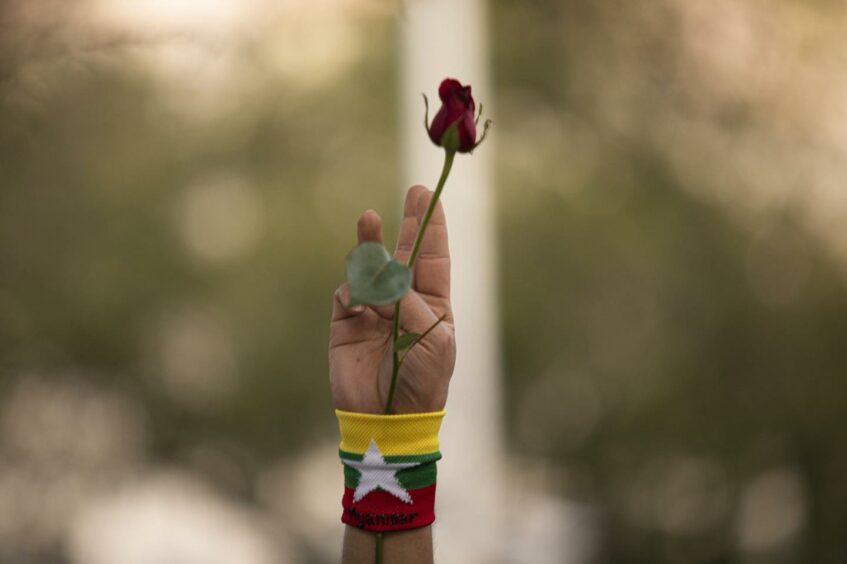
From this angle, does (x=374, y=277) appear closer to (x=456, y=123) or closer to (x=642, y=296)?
(x=456, y=123)

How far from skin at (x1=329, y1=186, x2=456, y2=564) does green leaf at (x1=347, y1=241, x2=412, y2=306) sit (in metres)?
0.17

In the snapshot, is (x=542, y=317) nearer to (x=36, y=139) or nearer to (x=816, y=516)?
(x=816, y=516)

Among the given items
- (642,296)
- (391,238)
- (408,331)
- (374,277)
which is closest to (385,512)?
(408,331)

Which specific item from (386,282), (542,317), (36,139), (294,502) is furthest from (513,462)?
(386,282)

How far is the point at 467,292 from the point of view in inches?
103

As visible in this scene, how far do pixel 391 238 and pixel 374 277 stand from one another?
192 cm

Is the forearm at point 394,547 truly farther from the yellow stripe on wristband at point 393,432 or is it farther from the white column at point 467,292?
the white column at point 467,292

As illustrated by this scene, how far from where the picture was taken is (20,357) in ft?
7.89

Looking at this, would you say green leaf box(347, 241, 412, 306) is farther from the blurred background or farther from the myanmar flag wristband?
the blurred background

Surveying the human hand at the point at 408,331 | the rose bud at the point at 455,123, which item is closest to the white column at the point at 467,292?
the human hand at the point at 408,331

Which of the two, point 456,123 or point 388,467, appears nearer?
point 456,123

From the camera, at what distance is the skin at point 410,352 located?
0.77m

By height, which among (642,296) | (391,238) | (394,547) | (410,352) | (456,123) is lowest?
(394,547)

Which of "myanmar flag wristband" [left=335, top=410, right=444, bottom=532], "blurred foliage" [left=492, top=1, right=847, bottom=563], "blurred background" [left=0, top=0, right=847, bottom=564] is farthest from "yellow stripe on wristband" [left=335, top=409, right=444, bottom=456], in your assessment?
"blurred foliage" [left=492, top=1, right=847, bottom=563]
